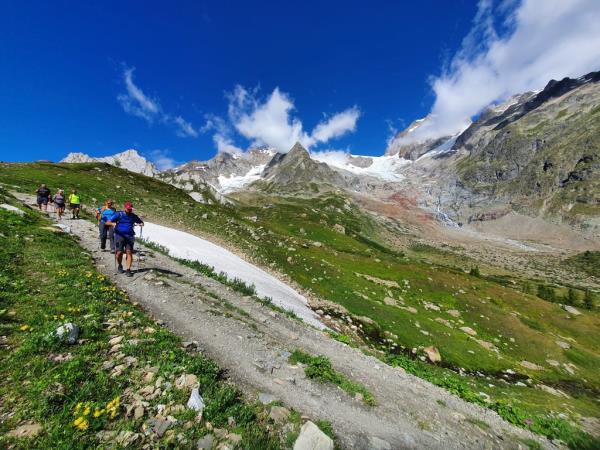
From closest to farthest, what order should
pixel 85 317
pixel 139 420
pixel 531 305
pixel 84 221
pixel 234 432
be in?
1. pixel 139 420
2. pixel 234 432
3. pixel 85 317
4. pixel 84 221
5. pixel 531 305

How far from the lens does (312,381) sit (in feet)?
36.3

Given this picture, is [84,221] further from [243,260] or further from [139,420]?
[139,420]

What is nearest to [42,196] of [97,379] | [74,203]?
[74,203]

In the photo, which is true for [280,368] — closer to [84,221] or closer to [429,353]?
[429,353]

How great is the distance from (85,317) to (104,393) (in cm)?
409

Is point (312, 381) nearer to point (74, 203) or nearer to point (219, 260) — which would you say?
point (219, 260)

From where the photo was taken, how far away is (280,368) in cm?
1141

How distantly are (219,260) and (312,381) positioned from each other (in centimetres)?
2165

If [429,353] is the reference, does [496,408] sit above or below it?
above

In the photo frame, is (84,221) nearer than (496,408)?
No

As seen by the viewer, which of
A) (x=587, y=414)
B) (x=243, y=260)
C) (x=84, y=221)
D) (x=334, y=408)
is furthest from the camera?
(x=243, y=260)

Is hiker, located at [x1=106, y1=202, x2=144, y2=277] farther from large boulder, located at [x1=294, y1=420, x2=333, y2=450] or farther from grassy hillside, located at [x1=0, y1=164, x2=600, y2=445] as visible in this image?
large boulder, located at [x1=294, y1=420, x2=333, y2=450]

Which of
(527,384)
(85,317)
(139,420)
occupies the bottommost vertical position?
(527,384)

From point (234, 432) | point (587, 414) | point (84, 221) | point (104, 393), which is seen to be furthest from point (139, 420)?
point (587, 414)
